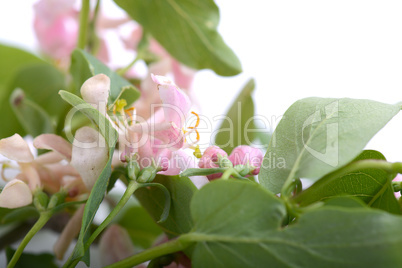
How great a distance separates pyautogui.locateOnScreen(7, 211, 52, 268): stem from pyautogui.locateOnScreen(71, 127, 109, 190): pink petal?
38 mm

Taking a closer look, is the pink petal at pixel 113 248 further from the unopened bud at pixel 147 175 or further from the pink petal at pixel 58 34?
the pink petal at pixel 58 34

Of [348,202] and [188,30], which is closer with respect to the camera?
[348,202]

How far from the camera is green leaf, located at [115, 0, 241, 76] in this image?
478mm

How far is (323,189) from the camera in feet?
0.94

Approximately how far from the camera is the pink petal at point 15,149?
1.01 feet

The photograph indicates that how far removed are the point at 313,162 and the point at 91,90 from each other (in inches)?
5.7

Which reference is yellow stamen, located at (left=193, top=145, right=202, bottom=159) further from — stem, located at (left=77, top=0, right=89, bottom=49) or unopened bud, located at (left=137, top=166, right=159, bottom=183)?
stem, located at (left=77, top=0, right=89, bottom=49)

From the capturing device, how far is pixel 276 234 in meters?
0.22

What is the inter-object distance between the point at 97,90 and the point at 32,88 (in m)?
0.31

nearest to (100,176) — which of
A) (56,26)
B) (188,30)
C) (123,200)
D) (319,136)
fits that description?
(123,200)

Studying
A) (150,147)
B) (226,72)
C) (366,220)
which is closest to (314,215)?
(366,220)

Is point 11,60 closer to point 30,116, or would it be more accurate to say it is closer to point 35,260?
point 30,116

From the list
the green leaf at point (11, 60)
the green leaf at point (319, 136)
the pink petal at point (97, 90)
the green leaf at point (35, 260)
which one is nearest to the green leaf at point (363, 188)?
the green leaf at point (319, 136)

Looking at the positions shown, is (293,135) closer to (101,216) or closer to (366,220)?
(366,220)
